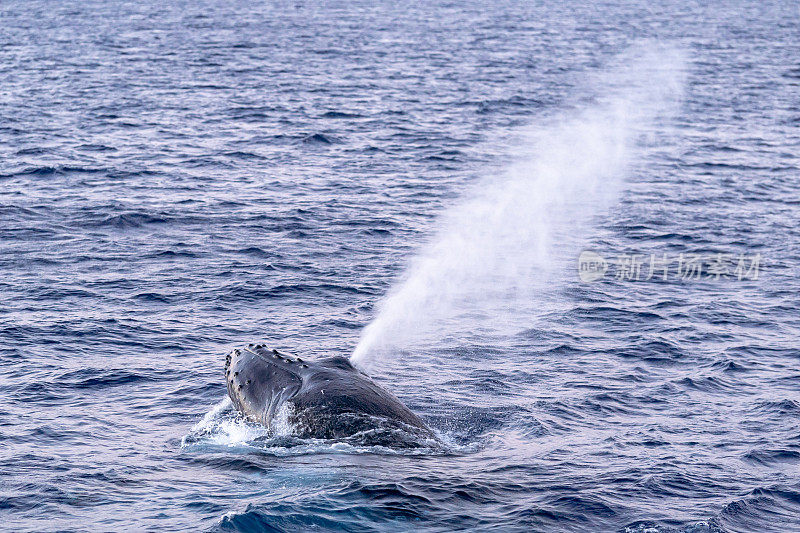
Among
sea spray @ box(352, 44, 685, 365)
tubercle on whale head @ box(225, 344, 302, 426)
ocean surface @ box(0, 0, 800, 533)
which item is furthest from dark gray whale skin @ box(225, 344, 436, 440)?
sea spray @ box(352, 44, 685, 365)

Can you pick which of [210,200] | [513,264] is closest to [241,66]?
[210,200]

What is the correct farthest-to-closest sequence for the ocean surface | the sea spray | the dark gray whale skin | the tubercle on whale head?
the sea spray → the tubercle on whale head → the dark gray whale skin → the ocean surface

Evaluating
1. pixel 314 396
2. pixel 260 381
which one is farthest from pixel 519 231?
pixel 314 396

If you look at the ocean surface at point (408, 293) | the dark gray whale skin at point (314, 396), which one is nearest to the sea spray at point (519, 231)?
the ocean surface at point (408, 293)

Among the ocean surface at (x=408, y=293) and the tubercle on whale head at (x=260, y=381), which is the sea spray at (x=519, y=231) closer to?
the ocean surface at (x=408, y=293)

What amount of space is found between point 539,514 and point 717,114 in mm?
59792

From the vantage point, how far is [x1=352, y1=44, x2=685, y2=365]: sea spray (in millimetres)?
36469

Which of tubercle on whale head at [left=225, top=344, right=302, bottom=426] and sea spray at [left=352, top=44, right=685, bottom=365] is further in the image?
sea spray at [left=352, top=44, right=685, bottom=365]

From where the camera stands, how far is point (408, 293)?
128 feet

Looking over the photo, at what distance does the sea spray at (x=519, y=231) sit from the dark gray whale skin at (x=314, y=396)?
581 cm

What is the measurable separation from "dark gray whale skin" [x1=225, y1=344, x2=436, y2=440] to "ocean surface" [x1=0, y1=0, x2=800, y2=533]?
70 cm

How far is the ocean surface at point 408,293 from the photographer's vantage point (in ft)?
73.3

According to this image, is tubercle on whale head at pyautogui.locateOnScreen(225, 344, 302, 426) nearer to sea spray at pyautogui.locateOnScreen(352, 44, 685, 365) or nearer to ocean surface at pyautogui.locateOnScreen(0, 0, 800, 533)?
ocean surface at pyautogui.locateOnScreen(0, 0, 800, 533)

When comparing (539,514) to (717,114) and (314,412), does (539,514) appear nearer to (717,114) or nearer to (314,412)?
(314,412)
